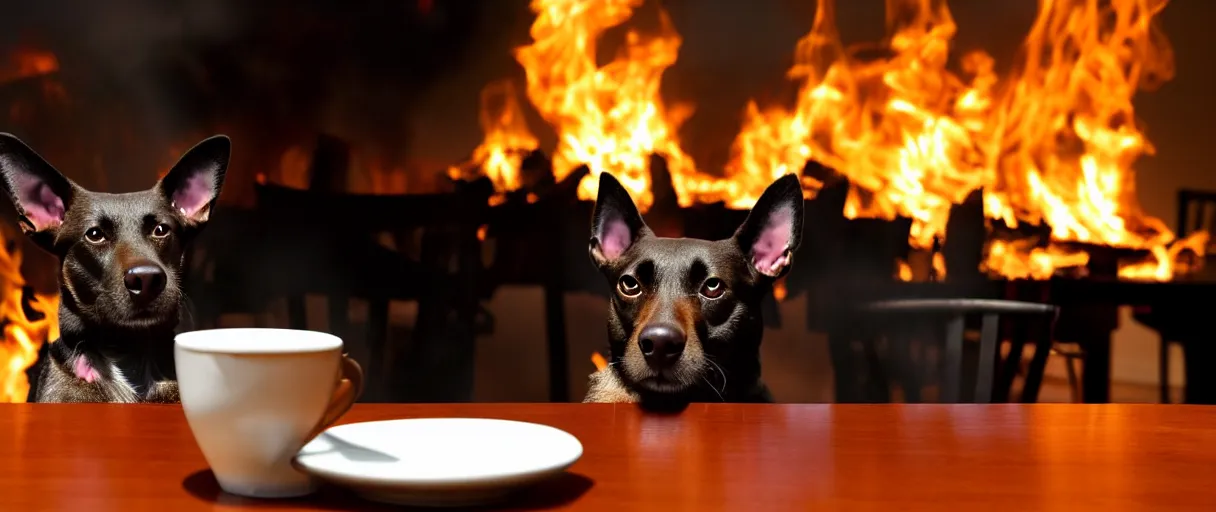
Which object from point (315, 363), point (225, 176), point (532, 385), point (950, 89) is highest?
point (950, 89)

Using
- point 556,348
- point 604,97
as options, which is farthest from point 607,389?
point 604,97

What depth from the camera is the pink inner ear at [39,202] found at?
1462mm

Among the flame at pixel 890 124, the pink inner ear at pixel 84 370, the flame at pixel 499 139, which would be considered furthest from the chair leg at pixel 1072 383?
the pink inner ear at pixel 84 370

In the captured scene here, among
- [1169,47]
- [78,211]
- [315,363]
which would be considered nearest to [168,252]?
[78,211]

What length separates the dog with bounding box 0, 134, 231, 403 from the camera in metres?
1.44

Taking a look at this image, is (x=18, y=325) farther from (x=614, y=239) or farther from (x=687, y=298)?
(x=687, y=298)

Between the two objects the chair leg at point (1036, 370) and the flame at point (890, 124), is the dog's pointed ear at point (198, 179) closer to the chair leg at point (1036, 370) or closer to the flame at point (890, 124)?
the flame at point (890, 124)

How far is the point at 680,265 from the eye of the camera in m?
1.43

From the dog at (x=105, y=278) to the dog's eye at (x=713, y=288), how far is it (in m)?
0.77

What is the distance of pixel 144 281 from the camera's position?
146cm

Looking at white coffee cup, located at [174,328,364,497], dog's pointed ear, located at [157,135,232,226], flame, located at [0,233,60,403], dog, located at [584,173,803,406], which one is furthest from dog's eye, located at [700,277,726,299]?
flame, located at [0,233,60,403]

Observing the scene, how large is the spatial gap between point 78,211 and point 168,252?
138 mm

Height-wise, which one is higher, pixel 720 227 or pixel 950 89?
pixel 950 89

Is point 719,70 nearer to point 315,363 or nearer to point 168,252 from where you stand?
point 168,252
